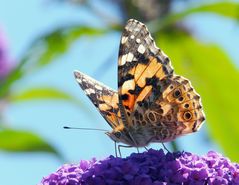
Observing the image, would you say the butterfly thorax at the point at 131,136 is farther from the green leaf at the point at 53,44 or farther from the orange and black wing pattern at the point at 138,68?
the green leaf at the point at 53,44

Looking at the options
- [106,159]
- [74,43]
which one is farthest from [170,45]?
[106,159]

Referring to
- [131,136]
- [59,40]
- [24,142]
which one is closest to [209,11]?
[59,40]

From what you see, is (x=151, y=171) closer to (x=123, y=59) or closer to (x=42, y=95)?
(x=123, y=59)

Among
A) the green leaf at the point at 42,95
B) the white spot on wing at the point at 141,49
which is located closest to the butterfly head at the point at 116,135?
the white spot on wing at the point at 141,49

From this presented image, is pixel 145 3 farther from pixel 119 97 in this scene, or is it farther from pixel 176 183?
pixel 176 183

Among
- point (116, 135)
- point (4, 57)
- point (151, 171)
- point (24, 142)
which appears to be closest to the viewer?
point (151, 171)

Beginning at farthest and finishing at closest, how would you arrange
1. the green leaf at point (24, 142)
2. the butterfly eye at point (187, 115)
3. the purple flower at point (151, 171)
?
the green leaf at point (24, 142)
the butterfly eye at point (187, 115)
the purple flower at point (151, 171)
